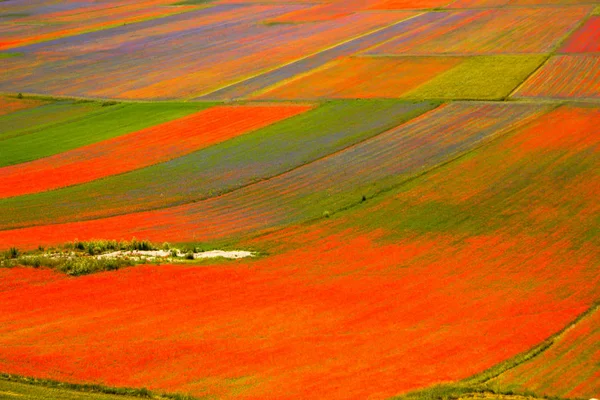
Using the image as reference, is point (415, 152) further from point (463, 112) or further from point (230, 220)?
point (230, 220)

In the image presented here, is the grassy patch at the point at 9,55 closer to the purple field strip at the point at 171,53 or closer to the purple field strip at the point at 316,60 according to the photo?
the purple field strip at the point at 171,53

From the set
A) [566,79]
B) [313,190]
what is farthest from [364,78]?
[313,190]

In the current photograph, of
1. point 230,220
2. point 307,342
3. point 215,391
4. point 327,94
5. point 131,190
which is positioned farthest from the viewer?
point 327,94

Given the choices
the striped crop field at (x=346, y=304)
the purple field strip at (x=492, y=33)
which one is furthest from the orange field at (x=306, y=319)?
the purple field strip at (x=492, y=33)

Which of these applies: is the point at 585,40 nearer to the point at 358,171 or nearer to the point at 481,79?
the point at 481,79

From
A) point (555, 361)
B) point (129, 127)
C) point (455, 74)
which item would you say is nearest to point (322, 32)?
point (455, 74)
